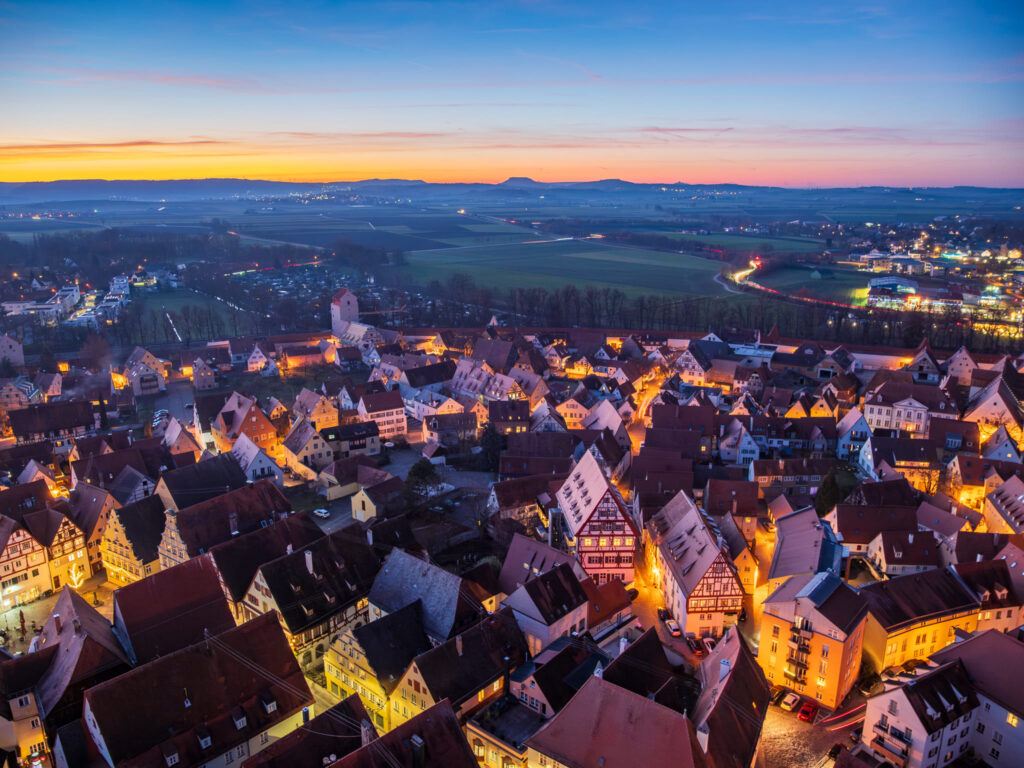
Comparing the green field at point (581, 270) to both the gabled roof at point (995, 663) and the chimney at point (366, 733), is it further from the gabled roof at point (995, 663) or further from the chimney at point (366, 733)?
the chimney at point (366, 733)

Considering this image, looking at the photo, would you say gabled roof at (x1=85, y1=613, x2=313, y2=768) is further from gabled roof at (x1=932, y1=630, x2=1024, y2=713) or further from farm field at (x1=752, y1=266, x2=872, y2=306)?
farm field at (x1=752, y1=266, x2=872, y2=306)

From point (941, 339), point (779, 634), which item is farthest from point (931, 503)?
point (941, 339)

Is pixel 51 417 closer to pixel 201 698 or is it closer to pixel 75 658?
pixel 75 658

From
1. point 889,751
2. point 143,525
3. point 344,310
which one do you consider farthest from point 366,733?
point 344,310

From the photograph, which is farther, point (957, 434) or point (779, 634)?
point (957, 434)

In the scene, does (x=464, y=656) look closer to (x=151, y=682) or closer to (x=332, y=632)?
(x=332, y=632)

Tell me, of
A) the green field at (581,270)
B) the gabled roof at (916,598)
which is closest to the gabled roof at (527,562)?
the gabled roof at (916,598)
